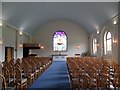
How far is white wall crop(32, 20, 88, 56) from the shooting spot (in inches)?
1078

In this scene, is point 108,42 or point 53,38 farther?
point 53,38

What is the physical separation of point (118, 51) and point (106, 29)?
15.0 ft

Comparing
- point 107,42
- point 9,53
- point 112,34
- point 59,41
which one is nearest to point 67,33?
point 59,41

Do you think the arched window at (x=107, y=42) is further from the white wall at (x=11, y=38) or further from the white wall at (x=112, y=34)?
the white wall at (x=11, y=38)

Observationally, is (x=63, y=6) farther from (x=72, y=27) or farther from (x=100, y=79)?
(x=100, y=79)

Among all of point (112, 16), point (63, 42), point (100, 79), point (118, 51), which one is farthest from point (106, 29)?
point (100, 79)

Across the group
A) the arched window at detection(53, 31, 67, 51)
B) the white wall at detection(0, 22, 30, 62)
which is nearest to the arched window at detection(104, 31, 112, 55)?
the white wall at detection(0, 22, 30, 62)

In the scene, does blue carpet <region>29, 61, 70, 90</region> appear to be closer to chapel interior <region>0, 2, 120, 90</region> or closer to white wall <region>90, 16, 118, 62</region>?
chapel interior <region>0, 2, 120, 90</region>

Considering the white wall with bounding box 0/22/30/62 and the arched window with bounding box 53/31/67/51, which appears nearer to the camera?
the white wall with bounding box 0/22/30/62

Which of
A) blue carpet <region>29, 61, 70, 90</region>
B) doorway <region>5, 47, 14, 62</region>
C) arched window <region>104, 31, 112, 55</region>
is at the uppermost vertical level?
arched window <region>104, 31, 112, 55</region>

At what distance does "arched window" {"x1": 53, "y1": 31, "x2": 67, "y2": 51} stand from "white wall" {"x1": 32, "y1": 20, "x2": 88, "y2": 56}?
53 cm

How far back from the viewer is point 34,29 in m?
26.7

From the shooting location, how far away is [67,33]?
27.7m

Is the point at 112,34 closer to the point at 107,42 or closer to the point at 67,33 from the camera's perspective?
the point at 107,42
